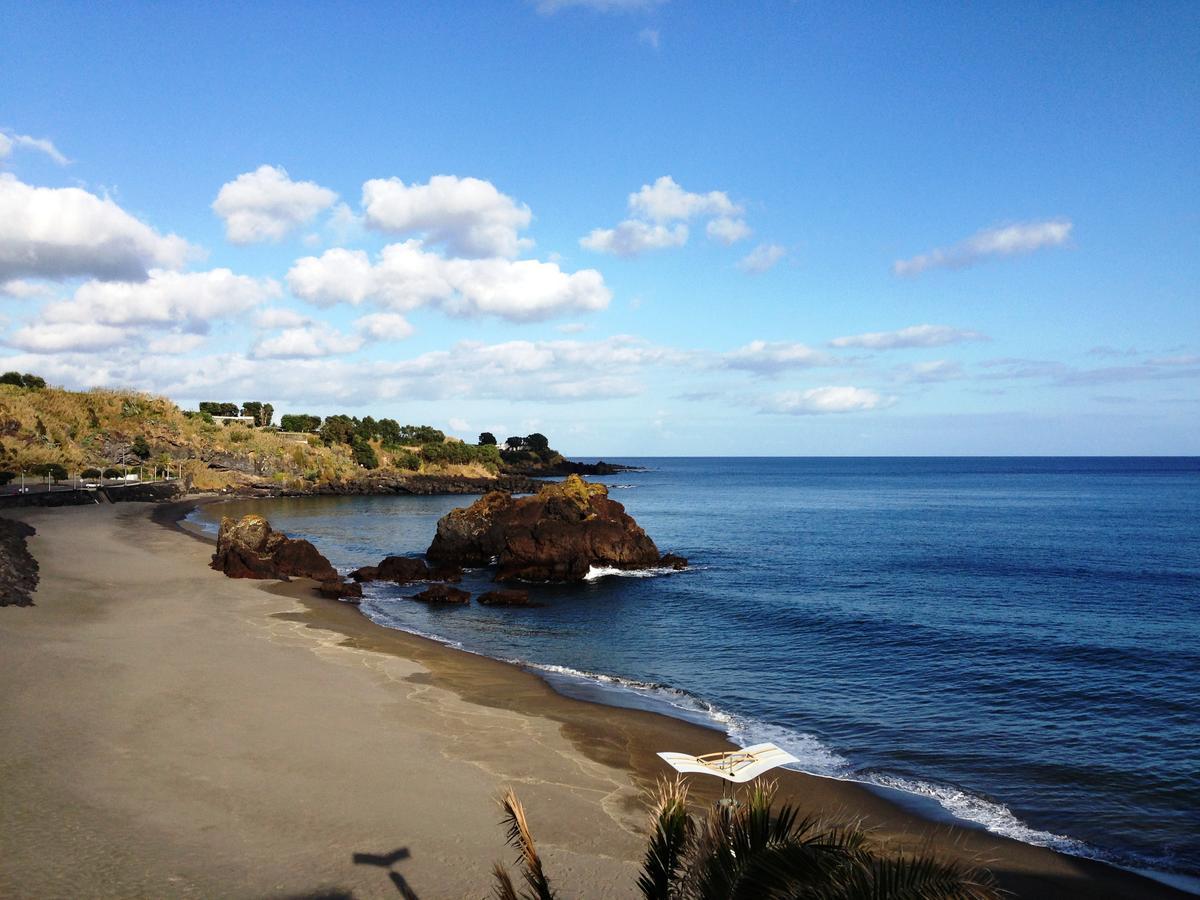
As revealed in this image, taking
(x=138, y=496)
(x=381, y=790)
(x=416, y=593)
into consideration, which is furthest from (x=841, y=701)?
(x=138, y=496)

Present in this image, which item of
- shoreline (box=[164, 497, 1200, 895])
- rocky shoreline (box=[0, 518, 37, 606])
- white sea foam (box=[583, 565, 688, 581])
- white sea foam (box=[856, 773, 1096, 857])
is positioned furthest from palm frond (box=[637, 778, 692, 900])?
white sea foam (box=[583, 565, 688, 581])

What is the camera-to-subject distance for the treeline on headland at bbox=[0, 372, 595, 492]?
87.3 meters

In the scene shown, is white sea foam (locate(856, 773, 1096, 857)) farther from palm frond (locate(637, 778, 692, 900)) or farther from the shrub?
the shrub

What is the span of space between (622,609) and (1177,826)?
23680 millimetres

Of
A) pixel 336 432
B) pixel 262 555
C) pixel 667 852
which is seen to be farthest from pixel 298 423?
pixel 667 852

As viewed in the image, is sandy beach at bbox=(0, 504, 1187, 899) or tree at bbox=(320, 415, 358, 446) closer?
sandy beach at bbox=(0, 504, 1187, 899)

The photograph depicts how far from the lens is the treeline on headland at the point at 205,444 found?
3438 inches

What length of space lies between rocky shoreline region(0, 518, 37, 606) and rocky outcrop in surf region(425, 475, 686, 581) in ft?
70.1

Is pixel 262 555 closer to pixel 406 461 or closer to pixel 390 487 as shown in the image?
pixel 390 487

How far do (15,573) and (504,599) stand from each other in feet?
62.0

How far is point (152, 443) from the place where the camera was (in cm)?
10450

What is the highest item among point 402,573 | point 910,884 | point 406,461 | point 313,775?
point 910,884

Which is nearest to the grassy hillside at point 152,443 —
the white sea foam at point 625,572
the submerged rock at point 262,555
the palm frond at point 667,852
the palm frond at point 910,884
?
the submerged rock at point 262,555

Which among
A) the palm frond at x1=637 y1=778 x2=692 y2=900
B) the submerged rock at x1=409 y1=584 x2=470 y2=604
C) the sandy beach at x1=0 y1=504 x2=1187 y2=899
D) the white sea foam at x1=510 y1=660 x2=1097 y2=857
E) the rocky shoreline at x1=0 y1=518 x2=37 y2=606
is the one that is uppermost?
the palm frond at x1=637 y1=778 x2=692 y2=900
